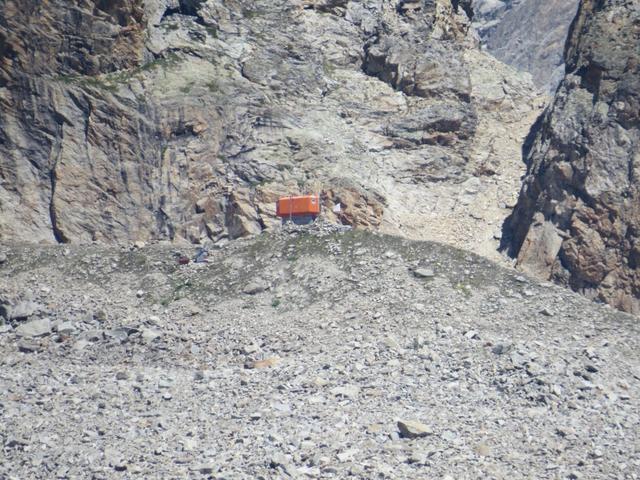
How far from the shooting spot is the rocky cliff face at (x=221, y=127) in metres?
32.5

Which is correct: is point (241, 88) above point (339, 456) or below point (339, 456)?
above

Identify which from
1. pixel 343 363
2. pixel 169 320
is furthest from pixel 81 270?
pixel 343 363

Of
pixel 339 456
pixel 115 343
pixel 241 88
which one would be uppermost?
pixel 241 88

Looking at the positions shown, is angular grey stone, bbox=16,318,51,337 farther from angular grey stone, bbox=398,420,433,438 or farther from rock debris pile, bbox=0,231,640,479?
angular grey stone, bbox=398,420,433,438

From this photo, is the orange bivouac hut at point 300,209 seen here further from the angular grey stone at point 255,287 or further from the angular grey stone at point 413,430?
the angular grey stone at point 413,430

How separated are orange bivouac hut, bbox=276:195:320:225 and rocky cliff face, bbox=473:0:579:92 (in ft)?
104

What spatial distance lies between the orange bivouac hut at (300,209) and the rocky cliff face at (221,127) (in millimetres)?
985

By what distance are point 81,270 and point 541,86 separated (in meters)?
39.1

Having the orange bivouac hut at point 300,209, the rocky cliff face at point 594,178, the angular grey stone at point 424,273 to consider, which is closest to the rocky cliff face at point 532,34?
the rocky cliff face at point 594,178

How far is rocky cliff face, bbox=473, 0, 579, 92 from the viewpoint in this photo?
63.0 metres

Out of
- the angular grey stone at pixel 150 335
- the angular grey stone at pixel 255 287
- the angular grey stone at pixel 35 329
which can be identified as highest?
the angular grey stone at pixel 255 287

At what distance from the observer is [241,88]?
3541 centimetres

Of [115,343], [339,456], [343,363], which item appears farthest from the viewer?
[115,343]

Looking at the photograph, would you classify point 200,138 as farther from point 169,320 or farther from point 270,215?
point 169,320
